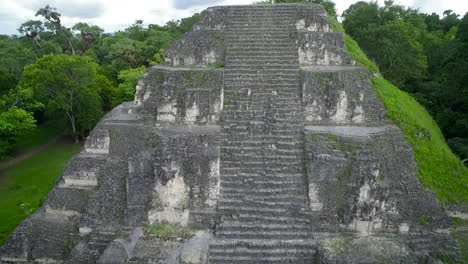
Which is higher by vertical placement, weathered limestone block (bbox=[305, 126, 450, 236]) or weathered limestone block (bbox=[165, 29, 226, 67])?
weathered limestone block (bbox=[165, 29, 226, 67])

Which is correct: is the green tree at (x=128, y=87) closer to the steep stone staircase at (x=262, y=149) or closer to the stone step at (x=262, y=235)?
the steep stone staircase at (x=262, y=149)

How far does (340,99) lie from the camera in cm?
838

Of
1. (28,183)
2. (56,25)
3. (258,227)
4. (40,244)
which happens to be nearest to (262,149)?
(258,227)

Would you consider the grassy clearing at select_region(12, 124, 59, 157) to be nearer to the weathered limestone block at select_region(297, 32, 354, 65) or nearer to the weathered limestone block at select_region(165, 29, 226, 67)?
the weathered limestone block at select_region(165, 29, 226, 67)

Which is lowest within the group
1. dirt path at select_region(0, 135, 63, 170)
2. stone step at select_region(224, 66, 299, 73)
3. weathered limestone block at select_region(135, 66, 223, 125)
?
dirt path at select_region(0, 135, 63, 170)

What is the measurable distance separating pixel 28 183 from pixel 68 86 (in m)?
5.73

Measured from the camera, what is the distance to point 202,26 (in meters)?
10.2

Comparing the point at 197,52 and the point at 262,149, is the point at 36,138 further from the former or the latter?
the point at 262,149

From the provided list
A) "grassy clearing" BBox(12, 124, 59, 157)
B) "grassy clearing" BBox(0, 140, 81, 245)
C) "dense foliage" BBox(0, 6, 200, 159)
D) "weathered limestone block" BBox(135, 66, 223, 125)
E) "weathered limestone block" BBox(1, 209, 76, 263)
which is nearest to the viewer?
"weathered limestone block" BBox(1, 209, 76, 263)

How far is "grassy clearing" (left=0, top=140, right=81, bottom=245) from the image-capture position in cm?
1155

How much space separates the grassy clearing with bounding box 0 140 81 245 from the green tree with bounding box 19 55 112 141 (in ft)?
6.53

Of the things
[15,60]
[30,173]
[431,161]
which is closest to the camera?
[431,161]

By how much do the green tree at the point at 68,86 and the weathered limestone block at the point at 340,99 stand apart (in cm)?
1383

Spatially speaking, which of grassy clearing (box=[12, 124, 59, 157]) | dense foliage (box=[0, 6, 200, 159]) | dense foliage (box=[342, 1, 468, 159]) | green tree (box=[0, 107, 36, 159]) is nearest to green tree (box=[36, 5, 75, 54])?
dense foliage (box=[0, 6, 200, 159])
